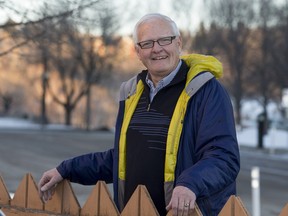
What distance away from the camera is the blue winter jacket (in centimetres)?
271

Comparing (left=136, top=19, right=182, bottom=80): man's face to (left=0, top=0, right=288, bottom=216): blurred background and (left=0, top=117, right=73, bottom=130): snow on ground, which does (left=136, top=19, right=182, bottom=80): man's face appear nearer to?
(left=0, top=0, right=288, bottom=216): blurred background

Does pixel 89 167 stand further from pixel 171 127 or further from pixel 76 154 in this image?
pixel 76 154

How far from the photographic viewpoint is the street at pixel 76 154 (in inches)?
505

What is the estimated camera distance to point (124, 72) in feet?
168

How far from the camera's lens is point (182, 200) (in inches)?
101

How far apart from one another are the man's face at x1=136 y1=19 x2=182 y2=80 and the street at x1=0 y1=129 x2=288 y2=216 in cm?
814

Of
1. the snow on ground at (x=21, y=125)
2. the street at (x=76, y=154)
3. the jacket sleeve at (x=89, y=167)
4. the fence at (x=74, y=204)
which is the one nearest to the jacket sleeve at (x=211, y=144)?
the fence at (x=74, y=204)

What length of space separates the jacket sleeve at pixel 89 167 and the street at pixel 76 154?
7.53m

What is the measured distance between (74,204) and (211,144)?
0.91 m

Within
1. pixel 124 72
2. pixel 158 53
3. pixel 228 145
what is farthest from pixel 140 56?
pixel 124 72

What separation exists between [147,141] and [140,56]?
15.8 inches

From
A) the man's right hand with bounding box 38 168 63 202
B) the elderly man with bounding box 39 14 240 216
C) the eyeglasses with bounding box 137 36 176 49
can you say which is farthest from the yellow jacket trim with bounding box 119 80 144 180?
the man's right hand with bounding box 38 168 63 202

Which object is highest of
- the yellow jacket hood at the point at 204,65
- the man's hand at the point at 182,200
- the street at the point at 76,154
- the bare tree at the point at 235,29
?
the bare tree at the point at 235,29

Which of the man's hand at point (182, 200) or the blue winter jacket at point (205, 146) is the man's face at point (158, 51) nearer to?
the blue winter jacket at point (205, 146)
